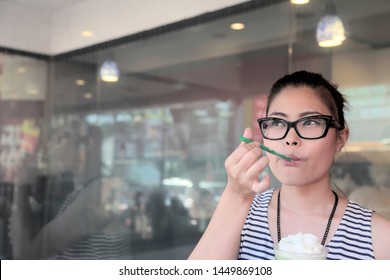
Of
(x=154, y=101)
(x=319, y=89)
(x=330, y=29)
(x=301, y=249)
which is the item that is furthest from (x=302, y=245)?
(x=154, y=101)

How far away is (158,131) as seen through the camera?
10.6 ft

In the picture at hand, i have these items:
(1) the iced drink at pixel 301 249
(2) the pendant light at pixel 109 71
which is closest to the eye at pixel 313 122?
(1) the iced drink at pixel 301 249

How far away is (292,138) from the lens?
0.93 m

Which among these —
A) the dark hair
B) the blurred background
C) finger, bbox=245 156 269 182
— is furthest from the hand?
the blurred background

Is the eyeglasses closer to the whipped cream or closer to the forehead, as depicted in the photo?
the forehead

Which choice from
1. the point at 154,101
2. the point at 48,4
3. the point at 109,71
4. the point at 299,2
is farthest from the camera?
the point at 154,101

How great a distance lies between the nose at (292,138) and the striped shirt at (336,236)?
0.43 ft

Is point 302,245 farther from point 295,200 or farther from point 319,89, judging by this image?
point 319,89

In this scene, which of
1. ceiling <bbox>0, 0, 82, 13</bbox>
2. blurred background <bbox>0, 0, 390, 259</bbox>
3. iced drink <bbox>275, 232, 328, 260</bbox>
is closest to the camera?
iced drink <bbox>275, 232, 328, 260</bbox>

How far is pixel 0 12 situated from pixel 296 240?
5.31 ft

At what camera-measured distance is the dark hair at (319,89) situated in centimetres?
100

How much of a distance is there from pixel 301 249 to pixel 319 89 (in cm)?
37

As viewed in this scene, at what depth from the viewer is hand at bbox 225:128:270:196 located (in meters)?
0.85
